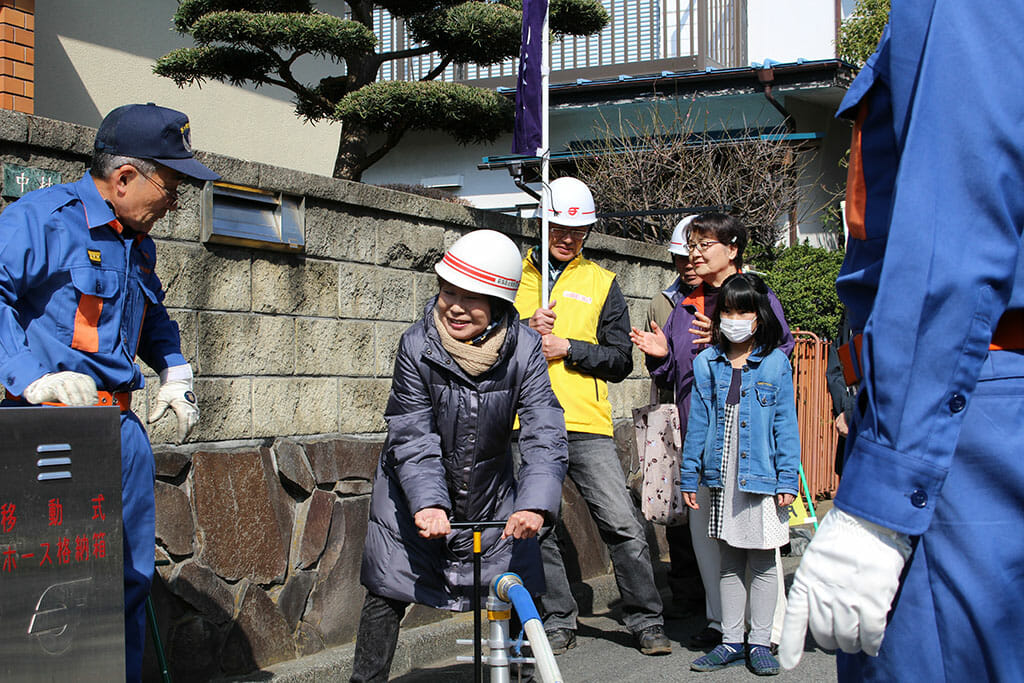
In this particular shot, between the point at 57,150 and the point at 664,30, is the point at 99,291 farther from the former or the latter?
the point at 664,30

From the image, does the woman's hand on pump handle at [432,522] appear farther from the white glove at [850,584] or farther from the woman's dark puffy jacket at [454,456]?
the white glove at [850,584]

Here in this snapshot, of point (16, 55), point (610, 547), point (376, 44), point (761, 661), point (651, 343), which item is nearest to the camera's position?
point (761, 661)

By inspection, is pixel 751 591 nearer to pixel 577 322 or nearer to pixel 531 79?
pixel 577 322

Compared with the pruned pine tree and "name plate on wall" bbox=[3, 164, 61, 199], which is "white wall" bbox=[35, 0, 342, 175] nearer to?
the pruned pine tree

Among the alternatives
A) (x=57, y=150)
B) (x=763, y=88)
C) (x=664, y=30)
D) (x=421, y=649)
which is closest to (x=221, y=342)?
(x=57, y=150)

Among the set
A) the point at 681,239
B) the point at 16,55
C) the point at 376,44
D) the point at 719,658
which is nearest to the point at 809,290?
the point at 376,44

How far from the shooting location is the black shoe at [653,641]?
5613mm

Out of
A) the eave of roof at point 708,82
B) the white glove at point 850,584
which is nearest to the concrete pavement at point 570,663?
the white glove at point 850,584

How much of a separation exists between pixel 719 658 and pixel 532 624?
2824 millimetres

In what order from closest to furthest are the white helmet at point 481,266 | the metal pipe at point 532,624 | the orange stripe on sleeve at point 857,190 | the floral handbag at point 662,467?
the orange stripe on sleeve at point 857,190 < the metal pipe at point 532,624 < the white helmet at point 481,266 < the floral handbag at point 662,467

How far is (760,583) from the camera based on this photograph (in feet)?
17.5

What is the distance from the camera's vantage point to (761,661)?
5.24m

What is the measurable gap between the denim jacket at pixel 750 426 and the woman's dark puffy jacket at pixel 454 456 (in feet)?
5.23

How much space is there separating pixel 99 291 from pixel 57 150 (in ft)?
3.51
